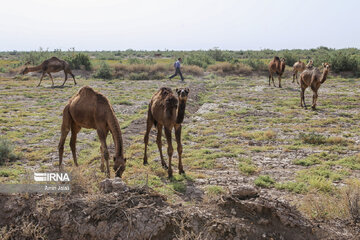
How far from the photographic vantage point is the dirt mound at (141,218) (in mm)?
4672

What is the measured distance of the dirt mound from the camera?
15.3ft

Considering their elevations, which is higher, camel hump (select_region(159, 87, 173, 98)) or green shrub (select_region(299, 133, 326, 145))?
camel hump (select_region(159, 87, 173, 98))

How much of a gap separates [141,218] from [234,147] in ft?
19.5

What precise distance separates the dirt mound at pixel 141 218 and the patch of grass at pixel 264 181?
79.4 inches

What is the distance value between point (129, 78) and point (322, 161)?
24390mm

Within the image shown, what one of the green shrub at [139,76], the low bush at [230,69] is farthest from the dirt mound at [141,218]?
the low bush at [230,69]

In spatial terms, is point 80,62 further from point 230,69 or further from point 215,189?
point 215,189

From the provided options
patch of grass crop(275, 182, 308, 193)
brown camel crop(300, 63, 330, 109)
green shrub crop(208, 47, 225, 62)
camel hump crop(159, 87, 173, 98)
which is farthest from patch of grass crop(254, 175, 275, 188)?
green shrub crop(208, 47, 225, 62)

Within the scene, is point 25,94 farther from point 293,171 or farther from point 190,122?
point 293,171

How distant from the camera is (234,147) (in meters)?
10.2

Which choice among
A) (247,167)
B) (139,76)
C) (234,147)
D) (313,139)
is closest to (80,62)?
(139,76)

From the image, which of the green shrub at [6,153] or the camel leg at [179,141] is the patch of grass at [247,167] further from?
the green shrub at [6,153]

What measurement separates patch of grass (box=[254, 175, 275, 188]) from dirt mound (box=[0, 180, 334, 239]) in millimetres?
2017

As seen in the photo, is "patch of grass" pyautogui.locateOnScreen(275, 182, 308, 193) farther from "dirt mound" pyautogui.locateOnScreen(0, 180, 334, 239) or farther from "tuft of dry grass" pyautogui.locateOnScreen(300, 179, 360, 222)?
"dirt mound" pyautogui.locateOnScreen(0, 180, 334, 239)
